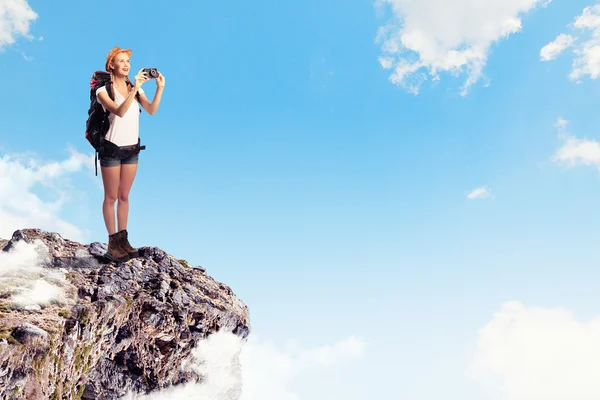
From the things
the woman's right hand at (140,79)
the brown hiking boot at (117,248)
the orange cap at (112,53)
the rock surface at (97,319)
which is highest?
the orange cap at (112,53)

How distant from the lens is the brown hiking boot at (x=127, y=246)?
39.8 ft

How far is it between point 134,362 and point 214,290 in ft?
9.92

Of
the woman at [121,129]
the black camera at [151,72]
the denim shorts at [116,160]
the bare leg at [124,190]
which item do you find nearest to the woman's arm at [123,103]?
the woman at [121,129]

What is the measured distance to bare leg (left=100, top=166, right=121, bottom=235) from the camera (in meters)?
11.1

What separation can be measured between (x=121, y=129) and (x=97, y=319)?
453 cm

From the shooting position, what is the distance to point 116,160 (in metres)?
11.0

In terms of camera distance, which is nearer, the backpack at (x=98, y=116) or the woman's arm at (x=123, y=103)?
the woman's arm at (x=123, y=103)

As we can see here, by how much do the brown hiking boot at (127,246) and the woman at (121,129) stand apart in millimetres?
461

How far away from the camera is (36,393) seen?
942 cm

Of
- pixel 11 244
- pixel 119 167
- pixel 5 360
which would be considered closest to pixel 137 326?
pixel 5 360

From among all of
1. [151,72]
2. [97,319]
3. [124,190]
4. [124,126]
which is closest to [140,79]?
[151,72]

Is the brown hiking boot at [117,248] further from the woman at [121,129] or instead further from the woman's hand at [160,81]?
the woman's hand at [160,81]

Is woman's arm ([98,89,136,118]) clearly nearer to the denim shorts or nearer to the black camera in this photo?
the black camera

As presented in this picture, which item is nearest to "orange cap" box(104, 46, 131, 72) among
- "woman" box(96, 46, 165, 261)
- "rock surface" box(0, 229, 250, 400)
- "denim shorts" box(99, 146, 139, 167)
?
"woman" box(96, 46, 165, 261)
